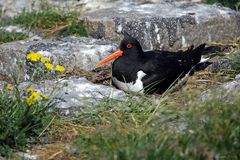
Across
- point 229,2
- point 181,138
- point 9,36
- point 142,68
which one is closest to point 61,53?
point 142,68

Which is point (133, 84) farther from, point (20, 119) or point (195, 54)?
point (20, 119)

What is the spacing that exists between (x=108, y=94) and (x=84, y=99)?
405 mm

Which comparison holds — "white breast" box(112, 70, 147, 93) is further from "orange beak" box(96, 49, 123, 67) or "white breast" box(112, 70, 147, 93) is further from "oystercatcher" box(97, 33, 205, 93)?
"orange beak" box(96, 49, 123, 67)

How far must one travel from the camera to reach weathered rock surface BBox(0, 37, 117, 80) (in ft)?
24.7

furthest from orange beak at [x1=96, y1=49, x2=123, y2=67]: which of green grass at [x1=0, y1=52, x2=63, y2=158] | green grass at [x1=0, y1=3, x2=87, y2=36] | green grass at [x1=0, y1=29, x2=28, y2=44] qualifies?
green grass at [x1=0, y1=29, x2=28, y2=44]

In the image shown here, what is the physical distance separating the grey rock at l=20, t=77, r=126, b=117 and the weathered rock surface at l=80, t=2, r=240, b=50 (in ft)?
4.95

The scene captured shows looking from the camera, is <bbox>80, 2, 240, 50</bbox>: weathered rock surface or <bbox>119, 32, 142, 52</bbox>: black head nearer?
<bbox>119, 32, 142, 52</bbox>: black head

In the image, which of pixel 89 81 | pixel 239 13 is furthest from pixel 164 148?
pixel 239 13

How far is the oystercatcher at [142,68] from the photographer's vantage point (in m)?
6.98

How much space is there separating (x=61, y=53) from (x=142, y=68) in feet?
3.32

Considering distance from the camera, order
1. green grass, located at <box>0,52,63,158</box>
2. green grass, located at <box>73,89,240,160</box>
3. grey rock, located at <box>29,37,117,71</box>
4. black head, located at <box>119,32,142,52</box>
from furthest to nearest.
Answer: grey rock, located at <box>29,37,117,71</box> → black head, located at <box>119,32,142,52</box> → green grass, located at <box>0,52,63,158</box> → green grass, located at <box>73,89,240,160</box>

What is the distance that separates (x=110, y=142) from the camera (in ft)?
15.1

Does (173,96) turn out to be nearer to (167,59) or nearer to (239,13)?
(167,59)

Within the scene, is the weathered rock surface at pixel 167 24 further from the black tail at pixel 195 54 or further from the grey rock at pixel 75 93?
the grey rock at pixel 75 93
